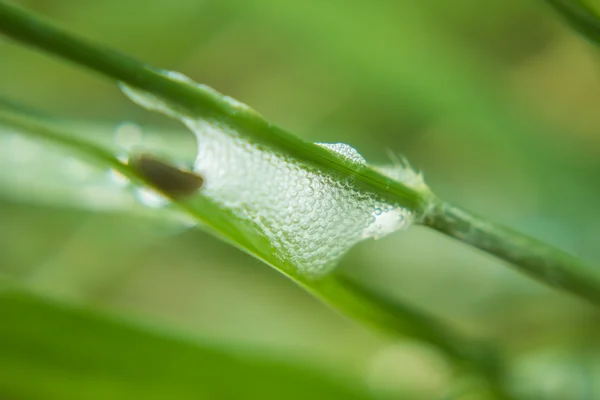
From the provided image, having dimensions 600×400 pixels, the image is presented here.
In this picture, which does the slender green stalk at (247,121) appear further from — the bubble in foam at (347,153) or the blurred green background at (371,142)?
the blurred green background at (371,142)

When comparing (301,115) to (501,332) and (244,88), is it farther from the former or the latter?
(501,332)

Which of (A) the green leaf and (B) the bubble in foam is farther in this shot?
(A) the green leaf

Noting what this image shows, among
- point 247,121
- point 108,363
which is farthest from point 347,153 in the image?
point 108,363

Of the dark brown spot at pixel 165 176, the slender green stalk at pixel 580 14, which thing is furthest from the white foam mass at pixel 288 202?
the slender green stalk at pixel 580 14

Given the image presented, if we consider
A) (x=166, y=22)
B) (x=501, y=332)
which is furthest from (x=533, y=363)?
(x=166, y=22)

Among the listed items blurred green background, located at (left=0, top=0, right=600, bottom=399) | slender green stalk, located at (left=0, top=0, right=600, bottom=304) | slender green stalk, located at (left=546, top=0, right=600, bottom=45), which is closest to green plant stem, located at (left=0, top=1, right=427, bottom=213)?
slender green stalk, located at (left=0, top=0, right=600, bottom=304)

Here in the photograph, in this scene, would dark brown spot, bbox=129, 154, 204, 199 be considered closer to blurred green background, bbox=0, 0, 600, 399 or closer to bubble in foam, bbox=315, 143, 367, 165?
bubble in foam, bbox=315, 143, 367, 165

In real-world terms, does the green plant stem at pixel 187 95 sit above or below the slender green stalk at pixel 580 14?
below

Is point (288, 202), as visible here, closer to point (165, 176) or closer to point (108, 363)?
point (165, 176)
